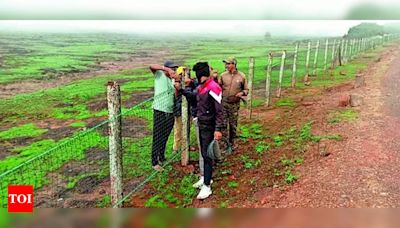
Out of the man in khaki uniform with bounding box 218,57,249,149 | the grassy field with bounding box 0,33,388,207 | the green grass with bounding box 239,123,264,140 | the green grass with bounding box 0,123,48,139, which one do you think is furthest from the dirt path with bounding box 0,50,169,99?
the man in khaki uniform with bounding box 218,57,249,149

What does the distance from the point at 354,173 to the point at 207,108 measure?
9.07 ft

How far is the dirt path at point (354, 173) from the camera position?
→ 21.1 feet

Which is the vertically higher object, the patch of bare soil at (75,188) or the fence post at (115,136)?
the fence post at (115,136)

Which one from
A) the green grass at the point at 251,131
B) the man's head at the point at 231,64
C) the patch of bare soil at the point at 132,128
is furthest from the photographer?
the patch of bare soil at the point at 132,128

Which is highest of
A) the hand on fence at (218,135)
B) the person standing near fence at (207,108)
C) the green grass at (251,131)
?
the person standing near fence at (207,108)

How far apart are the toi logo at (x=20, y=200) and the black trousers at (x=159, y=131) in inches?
155

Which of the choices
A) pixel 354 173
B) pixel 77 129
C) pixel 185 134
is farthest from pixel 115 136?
pixel 77 129

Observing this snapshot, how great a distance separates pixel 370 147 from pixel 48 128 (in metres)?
10.9

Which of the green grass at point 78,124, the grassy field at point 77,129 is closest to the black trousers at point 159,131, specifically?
the grassy field at point 77,129

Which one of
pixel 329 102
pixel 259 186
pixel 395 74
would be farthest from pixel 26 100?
pixel 395 74

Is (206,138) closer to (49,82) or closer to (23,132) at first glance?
(23,132)

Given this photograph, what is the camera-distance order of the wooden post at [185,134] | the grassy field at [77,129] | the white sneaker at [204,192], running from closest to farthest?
the white sneaker at [204,192] < the wooden post at [185,134] < the grassy field at [77,129]

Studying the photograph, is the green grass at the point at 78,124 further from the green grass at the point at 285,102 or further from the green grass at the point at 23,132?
the green grass at the point at 285,102

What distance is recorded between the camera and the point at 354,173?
24.0ft
